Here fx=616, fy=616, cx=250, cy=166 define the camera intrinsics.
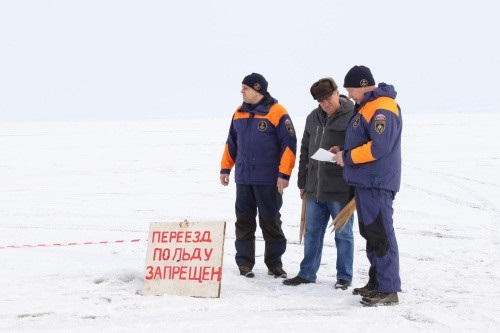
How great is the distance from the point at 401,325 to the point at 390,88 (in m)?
1.76

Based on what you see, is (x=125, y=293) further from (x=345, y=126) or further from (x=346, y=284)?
(x=345, y=126)

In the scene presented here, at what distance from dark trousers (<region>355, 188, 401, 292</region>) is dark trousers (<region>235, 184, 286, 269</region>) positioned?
1213 millimetres

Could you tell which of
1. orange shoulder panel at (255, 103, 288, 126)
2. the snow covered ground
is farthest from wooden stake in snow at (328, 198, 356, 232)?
orange shoulder panel at (255, 103, 288, 126)

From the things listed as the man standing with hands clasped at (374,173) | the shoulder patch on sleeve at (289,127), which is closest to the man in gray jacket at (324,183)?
the shoulder patch on sleeve at (289,127)

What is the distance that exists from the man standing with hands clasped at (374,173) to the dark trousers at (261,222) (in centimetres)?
112

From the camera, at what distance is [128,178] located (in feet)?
45.1

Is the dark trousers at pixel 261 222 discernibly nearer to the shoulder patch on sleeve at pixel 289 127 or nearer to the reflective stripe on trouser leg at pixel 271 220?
the reflective stripe on trouser leg at pixel 271 220

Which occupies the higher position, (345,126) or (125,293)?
(345,126)

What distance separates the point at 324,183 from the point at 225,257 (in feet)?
5.97

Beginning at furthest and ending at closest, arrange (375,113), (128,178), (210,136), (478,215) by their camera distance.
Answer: (210,136), (128,178), (478,215), (375,113)

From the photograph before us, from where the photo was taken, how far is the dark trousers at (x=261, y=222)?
5.77 m

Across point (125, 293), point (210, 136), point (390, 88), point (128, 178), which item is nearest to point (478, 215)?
point (390, 88)

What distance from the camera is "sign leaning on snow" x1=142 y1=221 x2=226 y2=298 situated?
4977 millimetres

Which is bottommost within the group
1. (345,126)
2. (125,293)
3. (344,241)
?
(125,293)
